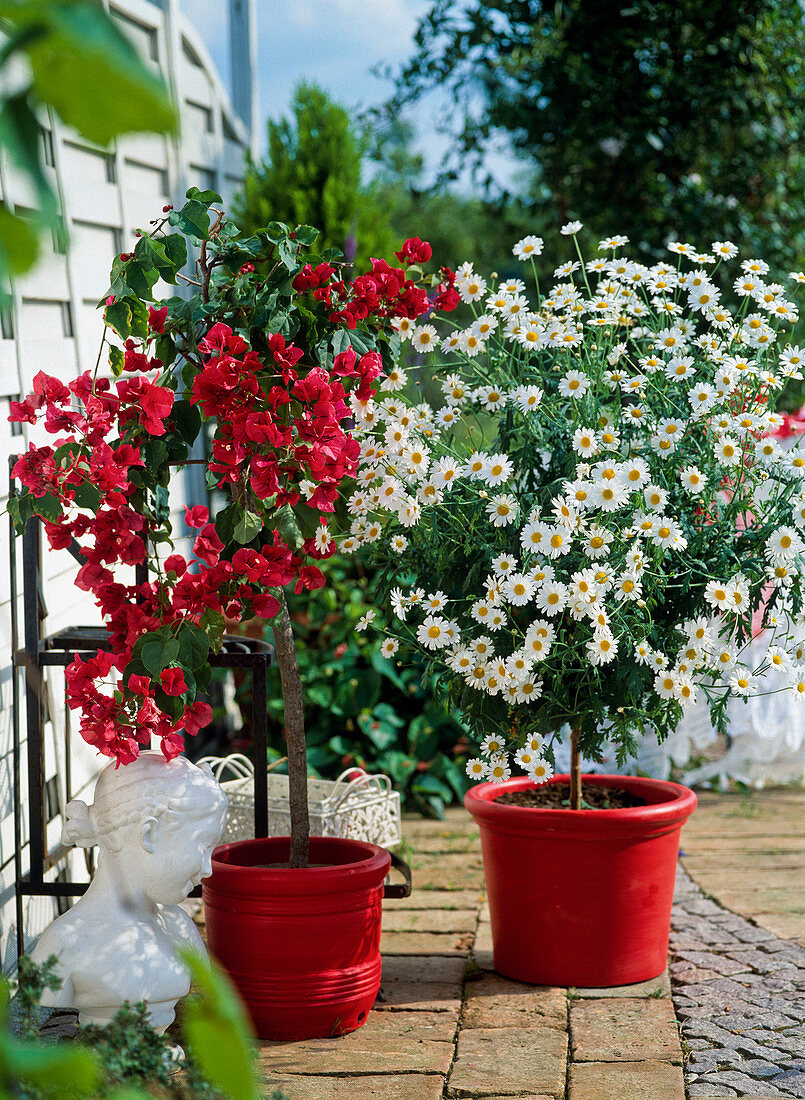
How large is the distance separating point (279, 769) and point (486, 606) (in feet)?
5.93

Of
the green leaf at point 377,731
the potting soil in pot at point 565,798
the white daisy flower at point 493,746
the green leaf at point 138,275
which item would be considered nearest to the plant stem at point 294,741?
the white daisy flower at point 493,746

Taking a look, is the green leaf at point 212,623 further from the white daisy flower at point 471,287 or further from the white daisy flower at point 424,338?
the white daisy flower at point 471,287

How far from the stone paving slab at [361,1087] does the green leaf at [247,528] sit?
3.04 ft

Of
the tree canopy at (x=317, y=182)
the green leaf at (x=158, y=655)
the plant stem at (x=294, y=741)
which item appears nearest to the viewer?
the green leaf at (x=158, y=655)

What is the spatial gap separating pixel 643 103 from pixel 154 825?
411cm

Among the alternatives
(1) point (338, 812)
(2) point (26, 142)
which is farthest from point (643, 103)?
(2) point (26, 142)

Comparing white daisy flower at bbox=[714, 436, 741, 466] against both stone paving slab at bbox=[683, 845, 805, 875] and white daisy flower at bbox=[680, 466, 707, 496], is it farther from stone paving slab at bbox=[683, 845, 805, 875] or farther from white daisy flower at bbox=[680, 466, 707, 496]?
stone paving slab at bbox=[683, 845, 805, 875]

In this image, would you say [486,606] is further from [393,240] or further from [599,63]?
[599,63]

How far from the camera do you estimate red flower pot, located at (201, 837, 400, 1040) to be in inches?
82.0

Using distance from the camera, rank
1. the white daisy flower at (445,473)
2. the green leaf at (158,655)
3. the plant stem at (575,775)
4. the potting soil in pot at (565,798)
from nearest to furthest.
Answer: the green leaf at (158,655)
the white daisy flower at (445,473)
the plant stem at (575,775)
the potting soil in pot at (565,798)

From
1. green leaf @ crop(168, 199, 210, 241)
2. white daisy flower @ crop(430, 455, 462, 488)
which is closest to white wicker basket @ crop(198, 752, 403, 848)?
white daisy flower @ crop(430, 455, 462, 488)

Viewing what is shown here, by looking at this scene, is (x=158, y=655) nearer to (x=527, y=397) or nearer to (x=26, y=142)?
(x=527, y=397)

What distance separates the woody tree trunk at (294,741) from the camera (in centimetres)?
223

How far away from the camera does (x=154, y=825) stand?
6.20 ft
